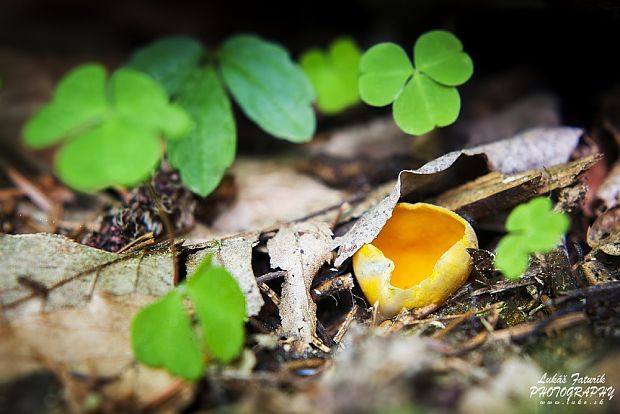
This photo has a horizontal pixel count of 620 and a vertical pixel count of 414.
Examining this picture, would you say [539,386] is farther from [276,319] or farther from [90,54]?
[90,54]

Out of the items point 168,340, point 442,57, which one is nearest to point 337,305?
point 168,340

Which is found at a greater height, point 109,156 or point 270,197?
point 109,156

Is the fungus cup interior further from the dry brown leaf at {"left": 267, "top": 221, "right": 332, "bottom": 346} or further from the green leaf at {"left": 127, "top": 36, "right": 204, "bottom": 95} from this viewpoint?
the green leaf at {"left": 127, "top": 36, "right": 204, "bottom": 95}

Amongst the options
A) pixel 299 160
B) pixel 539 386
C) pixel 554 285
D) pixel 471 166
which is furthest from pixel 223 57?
pixel 539 386

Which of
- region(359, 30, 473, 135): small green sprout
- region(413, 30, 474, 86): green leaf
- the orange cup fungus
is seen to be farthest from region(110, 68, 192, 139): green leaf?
region(413, 30, 474, 86): green leaf

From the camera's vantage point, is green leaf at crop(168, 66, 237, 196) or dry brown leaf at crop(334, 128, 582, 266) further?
green leaf at crop(168, 66, 237, 196)

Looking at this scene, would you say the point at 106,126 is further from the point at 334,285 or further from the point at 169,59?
the point at 169,59
